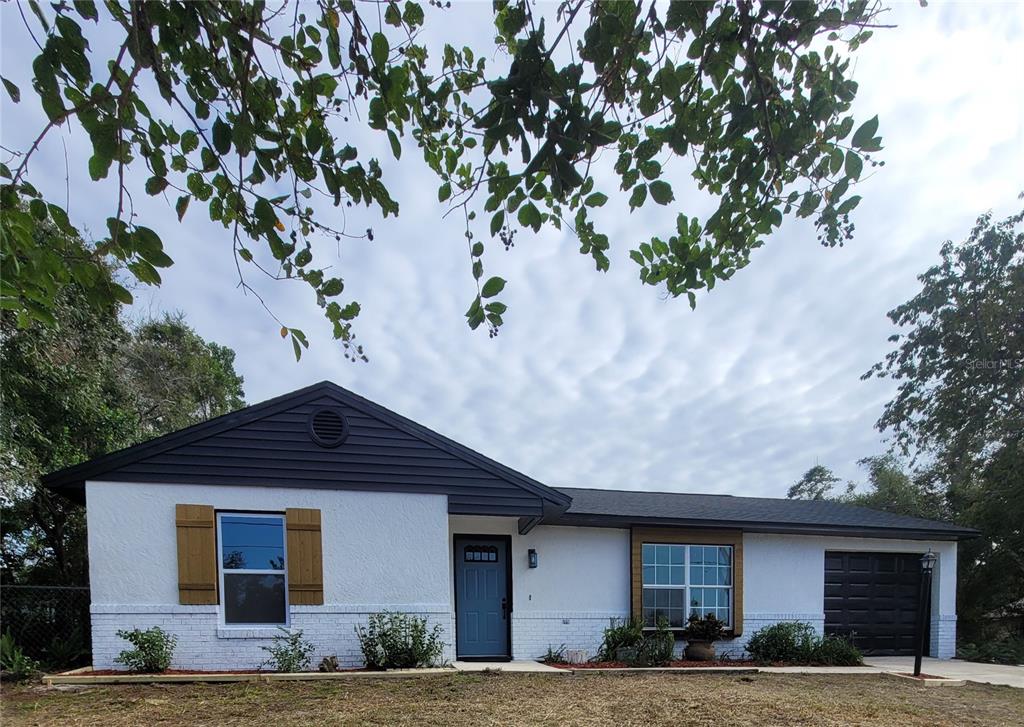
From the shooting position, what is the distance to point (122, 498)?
25.1 feet

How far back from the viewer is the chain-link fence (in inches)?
311

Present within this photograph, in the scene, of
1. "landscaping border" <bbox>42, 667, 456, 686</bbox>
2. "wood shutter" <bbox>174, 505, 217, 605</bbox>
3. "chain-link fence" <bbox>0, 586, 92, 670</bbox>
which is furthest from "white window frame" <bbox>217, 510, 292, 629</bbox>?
"chain-link fence" <bbox>0, 586, 92, 670</bbox>

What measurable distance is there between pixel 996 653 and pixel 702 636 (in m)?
6.45

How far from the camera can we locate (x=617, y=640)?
957 centimetres

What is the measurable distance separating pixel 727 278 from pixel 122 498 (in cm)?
784

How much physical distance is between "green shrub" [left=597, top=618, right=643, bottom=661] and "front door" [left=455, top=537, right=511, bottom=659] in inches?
61.2

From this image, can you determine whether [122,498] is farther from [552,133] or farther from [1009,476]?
[1009,476]

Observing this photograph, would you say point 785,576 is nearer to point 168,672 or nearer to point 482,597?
point 482,597

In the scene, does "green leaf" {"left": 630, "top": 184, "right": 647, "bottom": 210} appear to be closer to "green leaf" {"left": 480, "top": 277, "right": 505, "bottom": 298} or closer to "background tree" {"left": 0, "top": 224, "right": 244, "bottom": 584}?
"green leaf" {"left": 480, "top": 277, "right": 505, "bottom": 298}

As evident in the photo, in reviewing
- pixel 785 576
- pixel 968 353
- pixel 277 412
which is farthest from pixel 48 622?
pixel 968 353

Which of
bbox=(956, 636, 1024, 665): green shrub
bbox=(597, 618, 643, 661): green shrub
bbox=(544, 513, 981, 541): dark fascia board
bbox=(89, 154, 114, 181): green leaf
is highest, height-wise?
bbox=(89, 154, 114, 181): green leaf

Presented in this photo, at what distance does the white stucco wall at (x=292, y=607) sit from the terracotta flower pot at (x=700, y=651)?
14.0 ft

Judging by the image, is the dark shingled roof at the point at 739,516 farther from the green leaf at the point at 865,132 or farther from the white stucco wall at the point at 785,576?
the green leaf at the point at 865,132

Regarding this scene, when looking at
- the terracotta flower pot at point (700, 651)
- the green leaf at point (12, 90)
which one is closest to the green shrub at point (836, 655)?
the terracotta flower pot at point (700, 651)
